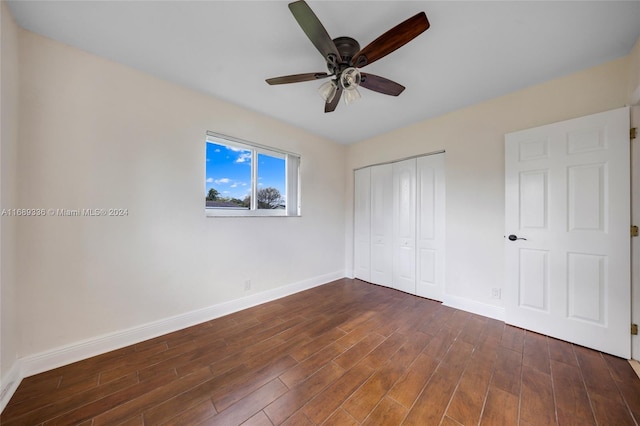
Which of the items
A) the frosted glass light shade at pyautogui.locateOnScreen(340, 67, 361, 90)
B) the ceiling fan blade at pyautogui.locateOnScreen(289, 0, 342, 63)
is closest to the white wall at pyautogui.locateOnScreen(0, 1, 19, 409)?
the ceiling fan blade at pyautogui.locateOnScreen(289, 0, 342, 63)

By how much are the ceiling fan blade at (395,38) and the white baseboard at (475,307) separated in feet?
9.27

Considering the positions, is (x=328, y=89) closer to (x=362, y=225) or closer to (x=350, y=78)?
(x=350, y=78)

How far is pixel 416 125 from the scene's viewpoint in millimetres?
3240

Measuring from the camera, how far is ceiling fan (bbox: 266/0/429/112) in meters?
1.24

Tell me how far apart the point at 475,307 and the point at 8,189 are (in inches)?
171

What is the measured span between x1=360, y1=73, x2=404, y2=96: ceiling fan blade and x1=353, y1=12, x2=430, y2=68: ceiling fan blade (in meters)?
0.16

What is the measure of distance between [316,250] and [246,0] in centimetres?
304

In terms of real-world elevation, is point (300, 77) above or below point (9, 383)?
above

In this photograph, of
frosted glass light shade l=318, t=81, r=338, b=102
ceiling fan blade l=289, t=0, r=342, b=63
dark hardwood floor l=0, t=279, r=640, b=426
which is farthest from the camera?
frosted glass light shade l=318, t=81, r=338, b=102

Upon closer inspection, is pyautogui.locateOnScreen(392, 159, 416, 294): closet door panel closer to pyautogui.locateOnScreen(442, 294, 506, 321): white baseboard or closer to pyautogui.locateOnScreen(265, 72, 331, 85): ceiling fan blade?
pyautogui.locateOnScreen(442, 294, 506, 321): white baseboard

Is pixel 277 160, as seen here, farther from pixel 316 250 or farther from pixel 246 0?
pixel 246 0

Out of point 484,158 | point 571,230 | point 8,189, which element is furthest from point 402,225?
point 8,189

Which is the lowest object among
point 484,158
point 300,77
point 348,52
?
point 484,158

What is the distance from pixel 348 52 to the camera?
1698mm
